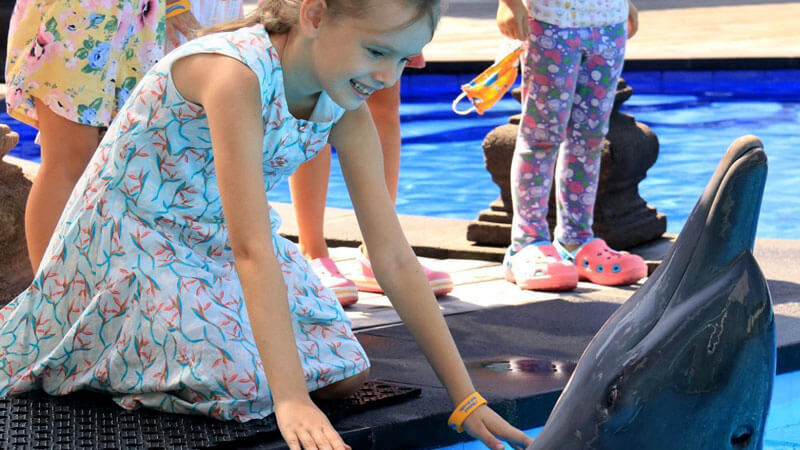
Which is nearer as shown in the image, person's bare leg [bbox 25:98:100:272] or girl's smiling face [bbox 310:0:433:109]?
girl's smiling face [bbox 310:0:433:109]

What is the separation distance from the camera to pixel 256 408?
9.75 feet

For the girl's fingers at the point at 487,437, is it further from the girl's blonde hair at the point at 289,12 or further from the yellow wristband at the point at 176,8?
the yellow wristband at the point at 176,8

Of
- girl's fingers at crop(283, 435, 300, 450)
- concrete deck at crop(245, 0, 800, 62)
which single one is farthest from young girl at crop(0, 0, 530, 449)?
concrete deck at crop(245, 0, 800, 62)

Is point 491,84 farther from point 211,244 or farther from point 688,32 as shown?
point 688,32

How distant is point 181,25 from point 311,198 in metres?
0.80

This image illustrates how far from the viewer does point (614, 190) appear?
5.62 m

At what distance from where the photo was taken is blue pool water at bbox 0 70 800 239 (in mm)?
8867

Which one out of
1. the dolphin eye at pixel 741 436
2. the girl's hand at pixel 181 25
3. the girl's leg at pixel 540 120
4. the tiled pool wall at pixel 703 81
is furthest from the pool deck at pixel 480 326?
the tiled pool wall at pixel 703 81

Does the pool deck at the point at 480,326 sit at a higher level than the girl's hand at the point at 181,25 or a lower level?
lower

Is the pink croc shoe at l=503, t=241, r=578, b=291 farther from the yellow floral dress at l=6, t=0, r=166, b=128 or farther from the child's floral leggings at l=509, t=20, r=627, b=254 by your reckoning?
the yellow floral dress at l=6, t=0, r=166, b=128

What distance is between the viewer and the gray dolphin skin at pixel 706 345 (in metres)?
1.61

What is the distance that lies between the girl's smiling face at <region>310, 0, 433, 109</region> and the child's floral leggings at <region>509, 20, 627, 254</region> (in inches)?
83.9

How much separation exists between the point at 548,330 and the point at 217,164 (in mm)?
1770

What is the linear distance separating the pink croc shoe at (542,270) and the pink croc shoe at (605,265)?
14cm
